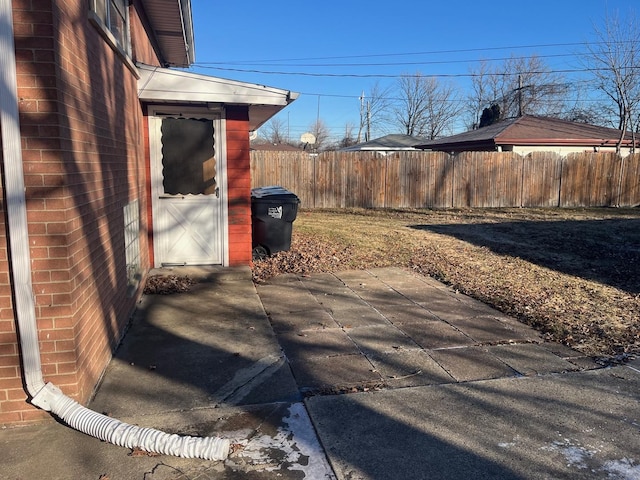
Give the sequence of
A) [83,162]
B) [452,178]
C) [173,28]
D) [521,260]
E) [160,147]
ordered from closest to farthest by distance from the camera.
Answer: [83,162]
[160,147]
[173,28]
[521,260]
[452,178]

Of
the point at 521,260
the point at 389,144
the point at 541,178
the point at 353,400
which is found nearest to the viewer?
the point at 353,400

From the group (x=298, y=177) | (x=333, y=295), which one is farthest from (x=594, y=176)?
(x=333, y=295)

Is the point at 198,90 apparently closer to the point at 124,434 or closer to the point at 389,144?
the point at 124,434

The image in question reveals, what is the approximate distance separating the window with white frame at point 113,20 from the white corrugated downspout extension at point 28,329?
1.33m

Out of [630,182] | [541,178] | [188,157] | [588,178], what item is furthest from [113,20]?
[630,182]

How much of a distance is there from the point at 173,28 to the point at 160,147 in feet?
8.84

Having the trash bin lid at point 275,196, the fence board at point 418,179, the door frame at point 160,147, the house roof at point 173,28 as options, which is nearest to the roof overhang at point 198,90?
the door frame at point 160,147

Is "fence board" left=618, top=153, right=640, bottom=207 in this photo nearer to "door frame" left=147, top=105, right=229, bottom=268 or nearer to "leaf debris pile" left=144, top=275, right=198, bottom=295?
"door frame" left=147, top=105, right=229, bottom=268

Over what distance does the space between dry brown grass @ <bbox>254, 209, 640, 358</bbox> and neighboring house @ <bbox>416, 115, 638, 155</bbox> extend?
19.5 ft

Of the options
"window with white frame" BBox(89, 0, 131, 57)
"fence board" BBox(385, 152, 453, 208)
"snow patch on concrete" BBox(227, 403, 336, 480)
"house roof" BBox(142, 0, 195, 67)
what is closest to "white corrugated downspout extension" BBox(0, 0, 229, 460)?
"snow patch on concrete" BBox(227, 403, 336, 480)

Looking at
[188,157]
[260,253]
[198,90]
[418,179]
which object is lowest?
[260,253]

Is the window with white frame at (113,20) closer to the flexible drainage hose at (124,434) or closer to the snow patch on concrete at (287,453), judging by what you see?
the flexible drainage hose at (124,434)

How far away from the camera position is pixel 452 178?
19406 mm

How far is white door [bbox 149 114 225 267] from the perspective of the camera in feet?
25.4
